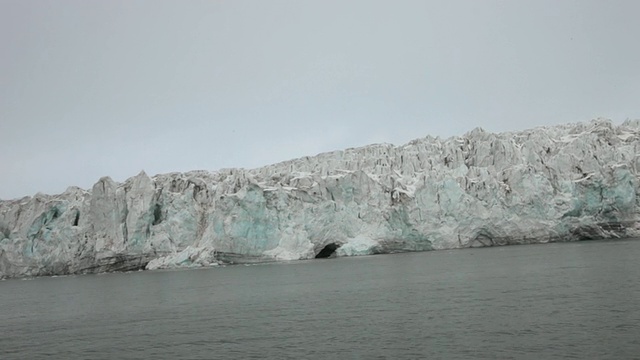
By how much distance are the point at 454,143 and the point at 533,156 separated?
8.87m

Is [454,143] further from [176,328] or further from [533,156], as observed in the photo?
[176,328]

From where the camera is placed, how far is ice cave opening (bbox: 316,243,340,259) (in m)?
47.2

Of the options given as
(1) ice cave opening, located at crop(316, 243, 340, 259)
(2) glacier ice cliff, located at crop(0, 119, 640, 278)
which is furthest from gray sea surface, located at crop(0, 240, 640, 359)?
(1) ice cave opening, located at crop(316, 243, 340, 259)

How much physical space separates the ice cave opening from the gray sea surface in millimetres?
16697

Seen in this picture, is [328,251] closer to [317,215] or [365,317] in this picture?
[317,215]

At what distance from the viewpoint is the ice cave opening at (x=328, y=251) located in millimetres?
47247

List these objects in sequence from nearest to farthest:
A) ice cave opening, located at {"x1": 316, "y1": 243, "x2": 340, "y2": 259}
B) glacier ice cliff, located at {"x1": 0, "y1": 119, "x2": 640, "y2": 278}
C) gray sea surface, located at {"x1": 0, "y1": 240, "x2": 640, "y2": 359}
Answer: gray sea surface, located at {"x1": 0, "y1": 240, "x2": 640, "y2": 359}, glacier ice cliff, located at {"x1": 0, "y1": 119, "x2": 640, "y2": 278}, ice cave opening, located at {"x1": 316, "y1": 243, "x2": 340, "y2": 259}

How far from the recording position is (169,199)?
4372 centimetres

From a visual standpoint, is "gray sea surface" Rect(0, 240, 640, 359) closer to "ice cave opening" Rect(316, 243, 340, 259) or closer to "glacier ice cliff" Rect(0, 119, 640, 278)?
"glacier ice cliff" Rect(0, 119, 640, 278)

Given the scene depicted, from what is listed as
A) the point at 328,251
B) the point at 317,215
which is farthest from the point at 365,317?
the point at 328,251

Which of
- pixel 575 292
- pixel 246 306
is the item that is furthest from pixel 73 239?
pixel 575 292

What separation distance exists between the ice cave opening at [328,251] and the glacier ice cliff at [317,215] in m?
0.34

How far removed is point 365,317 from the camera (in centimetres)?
1698

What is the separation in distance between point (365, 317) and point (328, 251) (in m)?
32.1
